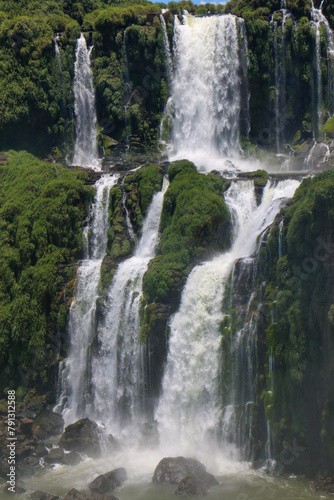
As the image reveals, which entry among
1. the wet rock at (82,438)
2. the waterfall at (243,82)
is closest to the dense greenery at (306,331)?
the wet rock at (82,438)

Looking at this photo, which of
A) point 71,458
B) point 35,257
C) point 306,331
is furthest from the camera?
point 35,257

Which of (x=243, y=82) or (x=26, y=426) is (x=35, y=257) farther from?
(x=243, y=82)

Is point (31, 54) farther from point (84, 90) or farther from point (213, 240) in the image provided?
point (213, 240)

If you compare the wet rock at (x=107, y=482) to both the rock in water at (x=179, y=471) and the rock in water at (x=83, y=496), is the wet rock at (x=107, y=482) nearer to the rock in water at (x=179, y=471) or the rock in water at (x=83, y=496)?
the rock in water at (x=83, y=496)

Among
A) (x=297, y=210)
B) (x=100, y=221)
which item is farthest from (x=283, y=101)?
(x=297, y=210)

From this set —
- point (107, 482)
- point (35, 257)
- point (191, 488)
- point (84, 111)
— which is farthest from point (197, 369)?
point (84, 111)

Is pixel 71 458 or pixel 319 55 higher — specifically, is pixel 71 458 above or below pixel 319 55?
below
